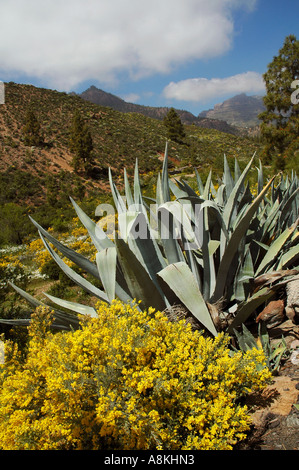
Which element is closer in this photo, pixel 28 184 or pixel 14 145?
pixel 28 184

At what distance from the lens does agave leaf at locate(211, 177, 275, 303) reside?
2064mm

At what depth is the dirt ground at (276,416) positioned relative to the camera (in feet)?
4.98

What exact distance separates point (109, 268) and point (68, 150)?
126ft

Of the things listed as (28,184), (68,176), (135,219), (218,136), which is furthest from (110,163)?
(135,219)

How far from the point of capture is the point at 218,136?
46625 millimetres

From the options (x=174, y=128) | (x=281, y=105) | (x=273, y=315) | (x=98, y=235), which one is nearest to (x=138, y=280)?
(x=98, y=235)

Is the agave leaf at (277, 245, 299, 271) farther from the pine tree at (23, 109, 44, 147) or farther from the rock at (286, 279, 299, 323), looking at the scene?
the pine tree at (23, 109, 44, 147)

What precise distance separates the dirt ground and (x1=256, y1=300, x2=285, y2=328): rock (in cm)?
47

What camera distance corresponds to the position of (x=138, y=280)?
216 centimetres

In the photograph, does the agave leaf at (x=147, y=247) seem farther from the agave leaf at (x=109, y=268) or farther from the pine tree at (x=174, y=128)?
the pine tree at (x=174, y=128)

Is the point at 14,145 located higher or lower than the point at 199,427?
higher

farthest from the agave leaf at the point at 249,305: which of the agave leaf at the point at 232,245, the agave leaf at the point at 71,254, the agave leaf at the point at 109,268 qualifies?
the agave leaf at the point at 71,254
